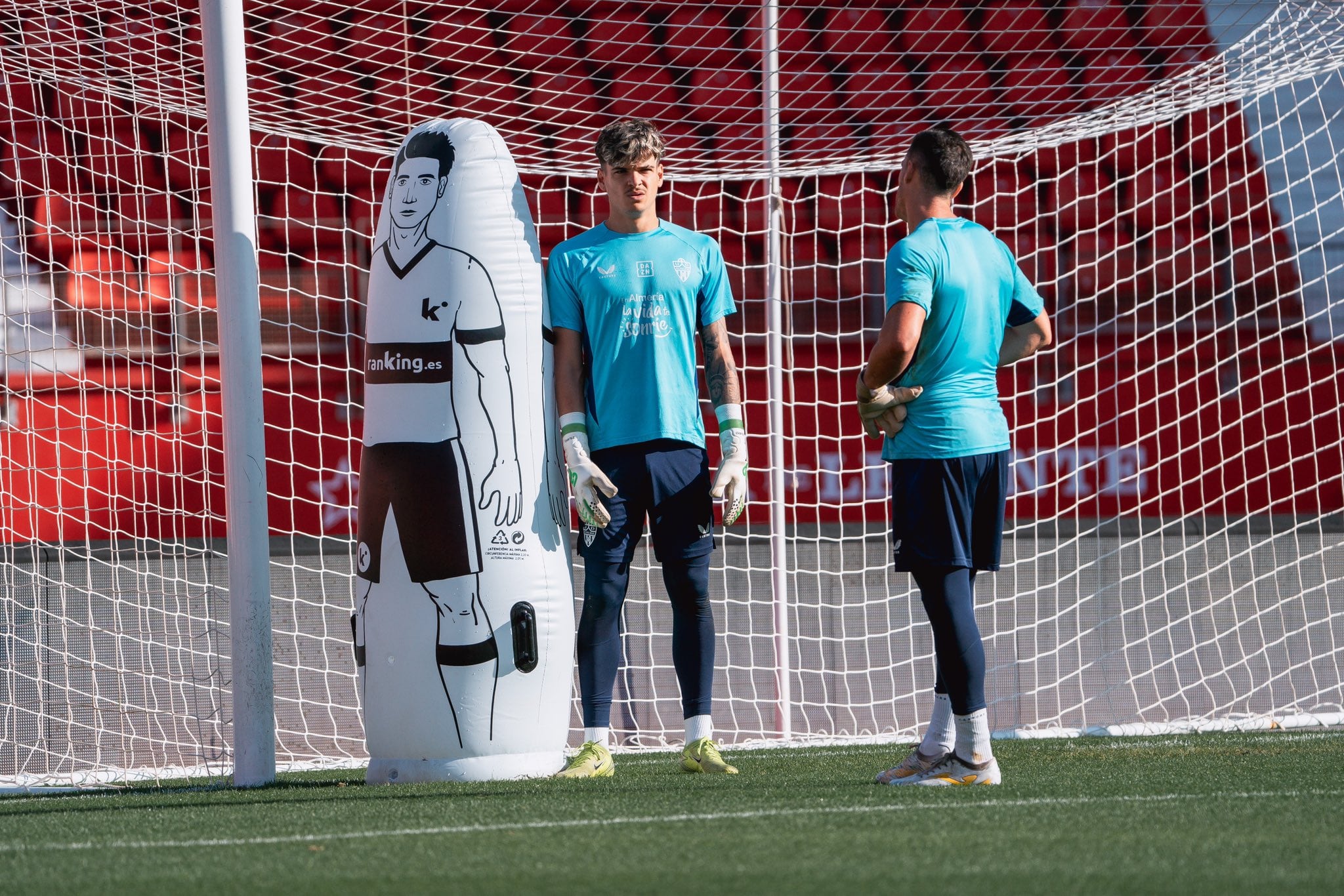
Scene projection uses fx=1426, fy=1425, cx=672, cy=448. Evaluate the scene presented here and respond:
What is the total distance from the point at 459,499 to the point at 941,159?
1.31 meters

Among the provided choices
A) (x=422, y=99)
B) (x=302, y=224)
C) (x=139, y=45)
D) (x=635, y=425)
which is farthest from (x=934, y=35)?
(x=635, y=425)

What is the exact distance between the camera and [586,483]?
325 centimetres

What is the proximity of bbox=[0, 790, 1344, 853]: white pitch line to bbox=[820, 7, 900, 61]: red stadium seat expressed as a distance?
614 cm

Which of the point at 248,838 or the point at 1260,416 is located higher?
the point at 1260,416

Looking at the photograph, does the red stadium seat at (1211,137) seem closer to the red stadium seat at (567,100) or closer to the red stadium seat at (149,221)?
the red stadium seat at (567,100)

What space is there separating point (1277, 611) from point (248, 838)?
4277mm

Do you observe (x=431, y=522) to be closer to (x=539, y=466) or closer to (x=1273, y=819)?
(x=539, y=466)

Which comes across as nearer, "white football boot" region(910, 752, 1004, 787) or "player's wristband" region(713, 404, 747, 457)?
"white football boot" region(910, 752, 1004, 787)

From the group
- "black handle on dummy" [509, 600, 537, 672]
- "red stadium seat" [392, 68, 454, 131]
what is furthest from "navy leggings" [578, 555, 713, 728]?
"red stadium seat" [392, 68, 454, 131]

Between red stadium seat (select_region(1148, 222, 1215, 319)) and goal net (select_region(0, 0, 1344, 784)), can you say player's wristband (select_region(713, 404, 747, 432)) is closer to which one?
goal net (select_region(0, 0, 1344, 784))

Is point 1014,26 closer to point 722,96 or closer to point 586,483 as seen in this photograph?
point 722,96

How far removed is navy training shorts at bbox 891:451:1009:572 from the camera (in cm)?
292

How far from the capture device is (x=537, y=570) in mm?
3301

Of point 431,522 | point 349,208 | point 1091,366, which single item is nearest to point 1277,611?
point 1091,366
